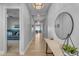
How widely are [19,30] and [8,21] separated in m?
0.33

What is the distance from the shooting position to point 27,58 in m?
0.71

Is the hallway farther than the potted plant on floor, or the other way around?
the hallway

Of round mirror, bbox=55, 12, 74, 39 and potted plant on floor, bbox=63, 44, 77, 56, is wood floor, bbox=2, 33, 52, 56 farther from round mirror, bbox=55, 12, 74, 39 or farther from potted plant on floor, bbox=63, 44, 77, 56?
potted plant on floor, bbox=63, 44, 77, 56

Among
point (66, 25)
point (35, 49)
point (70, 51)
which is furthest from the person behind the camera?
point (35, 49)

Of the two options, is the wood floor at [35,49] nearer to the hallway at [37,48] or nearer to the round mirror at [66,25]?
the hallway at [37,48]

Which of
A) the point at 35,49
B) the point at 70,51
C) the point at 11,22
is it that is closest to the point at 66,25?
the point at 70,51

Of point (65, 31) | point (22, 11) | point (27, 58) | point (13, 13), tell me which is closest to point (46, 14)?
point (22, 11)

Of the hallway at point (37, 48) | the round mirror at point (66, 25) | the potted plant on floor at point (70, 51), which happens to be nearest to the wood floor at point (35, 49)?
the hallway at point (37, 48)

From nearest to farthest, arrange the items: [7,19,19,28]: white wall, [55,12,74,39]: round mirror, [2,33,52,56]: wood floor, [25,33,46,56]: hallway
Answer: [55,12,74,39]: round mirror → [2,33,52,56]: wood floor → [25,33,46,56]: hallway → [7,19,19,28]: white wall

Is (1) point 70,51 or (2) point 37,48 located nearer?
(1) point 70,51

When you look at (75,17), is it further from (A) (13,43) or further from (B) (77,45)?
(A) (13,43)

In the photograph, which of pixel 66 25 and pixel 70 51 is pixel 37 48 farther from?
pixel 70 51

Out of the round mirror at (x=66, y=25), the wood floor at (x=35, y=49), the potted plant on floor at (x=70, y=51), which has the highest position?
the round mirror at (x=66, y=25)

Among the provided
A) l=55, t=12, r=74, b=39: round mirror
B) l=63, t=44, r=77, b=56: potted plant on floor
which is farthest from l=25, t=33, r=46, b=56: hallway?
l=63, t=44, r=77, b=56: potted plant on floor
